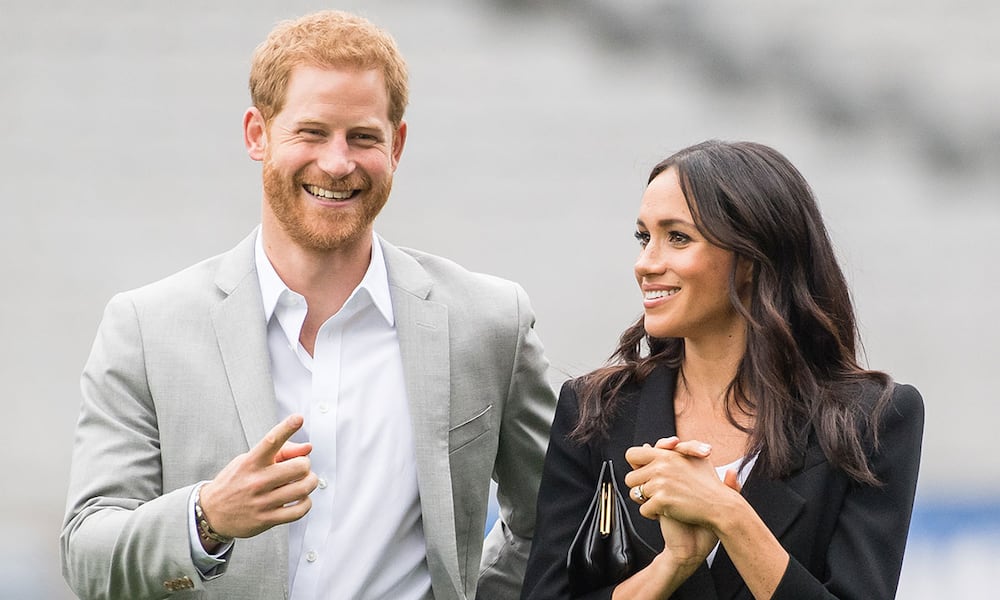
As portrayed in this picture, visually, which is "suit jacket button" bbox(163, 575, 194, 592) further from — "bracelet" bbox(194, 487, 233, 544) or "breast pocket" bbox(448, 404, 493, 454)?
"breast pocket" bbox(448, 404, 493, 454)

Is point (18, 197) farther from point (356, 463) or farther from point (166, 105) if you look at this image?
point (356, 463)

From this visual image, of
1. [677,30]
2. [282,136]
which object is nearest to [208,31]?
[677,30]

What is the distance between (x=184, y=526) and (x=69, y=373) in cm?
629

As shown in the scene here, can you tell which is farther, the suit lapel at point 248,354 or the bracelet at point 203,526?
the suit lapel at point 248,354

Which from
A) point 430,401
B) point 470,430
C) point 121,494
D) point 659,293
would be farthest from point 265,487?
point 659,293

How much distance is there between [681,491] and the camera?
266 centimetres

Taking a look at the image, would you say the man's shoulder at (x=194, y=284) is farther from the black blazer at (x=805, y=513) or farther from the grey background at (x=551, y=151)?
the grey background at (x=551, y=151)

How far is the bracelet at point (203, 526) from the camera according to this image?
8.93ft

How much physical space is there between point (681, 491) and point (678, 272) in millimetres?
447

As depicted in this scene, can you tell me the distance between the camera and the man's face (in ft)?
9.94

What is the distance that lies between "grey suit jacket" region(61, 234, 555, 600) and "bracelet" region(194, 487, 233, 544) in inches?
1.2

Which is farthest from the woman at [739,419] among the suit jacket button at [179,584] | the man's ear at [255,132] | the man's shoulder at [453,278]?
the man's ear at [255,132]

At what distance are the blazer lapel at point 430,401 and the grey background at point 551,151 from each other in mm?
5461

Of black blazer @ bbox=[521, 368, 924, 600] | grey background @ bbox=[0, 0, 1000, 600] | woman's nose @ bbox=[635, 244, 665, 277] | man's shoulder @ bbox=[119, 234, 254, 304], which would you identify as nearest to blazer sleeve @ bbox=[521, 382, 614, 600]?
black blazer @ bbox=[521, 368, 924, 600]
